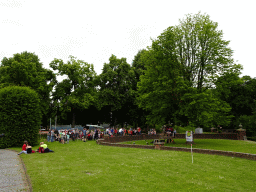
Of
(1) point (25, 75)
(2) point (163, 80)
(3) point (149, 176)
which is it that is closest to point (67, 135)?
(2) point (163, 80)

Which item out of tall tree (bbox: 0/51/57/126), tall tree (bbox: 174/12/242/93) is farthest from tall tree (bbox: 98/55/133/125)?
tall tree (bbox: 174/12/242/93)

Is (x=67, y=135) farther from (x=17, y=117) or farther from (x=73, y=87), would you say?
(x=73, y=87)

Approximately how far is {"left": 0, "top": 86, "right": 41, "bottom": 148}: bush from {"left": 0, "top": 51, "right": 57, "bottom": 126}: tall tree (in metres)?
13.4

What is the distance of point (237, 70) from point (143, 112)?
21532mm

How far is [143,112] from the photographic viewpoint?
42.9 meters

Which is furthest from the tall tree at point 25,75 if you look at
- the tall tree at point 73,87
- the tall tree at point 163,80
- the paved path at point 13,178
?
the paved path at point 13,178

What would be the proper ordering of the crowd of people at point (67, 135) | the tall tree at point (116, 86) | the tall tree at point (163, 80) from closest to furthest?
the tall tree at point (163, 80) → the crowd of people at point (67, 135) → the tall tree at point (116, 86)

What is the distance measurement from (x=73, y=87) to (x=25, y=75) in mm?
10647

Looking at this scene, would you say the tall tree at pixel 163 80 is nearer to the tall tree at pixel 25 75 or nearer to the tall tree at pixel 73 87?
the tall tree at pixel 73 87

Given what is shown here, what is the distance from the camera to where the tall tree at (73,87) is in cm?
4206

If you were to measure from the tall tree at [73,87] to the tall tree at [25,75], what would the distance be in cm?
227

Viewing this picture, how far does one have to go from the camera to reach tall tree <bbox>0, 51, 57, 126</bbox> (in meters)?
Answer: 36.5

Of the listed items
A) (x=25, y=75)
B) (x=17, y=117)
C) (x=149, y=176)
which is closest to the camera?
(x=149, y=176)

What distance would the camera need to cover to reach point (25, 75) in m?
37.0
